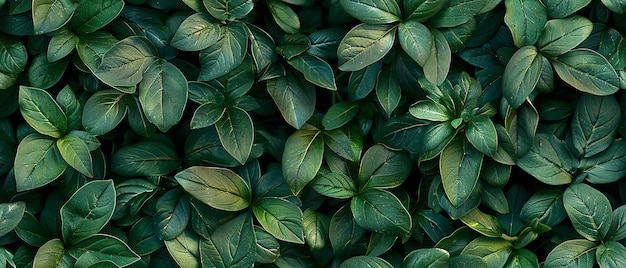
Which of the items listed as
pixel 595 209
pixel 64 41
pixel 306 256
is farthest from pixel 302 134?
pixel 595 209

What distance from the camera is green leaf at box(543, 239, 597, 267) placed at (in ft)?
5.96

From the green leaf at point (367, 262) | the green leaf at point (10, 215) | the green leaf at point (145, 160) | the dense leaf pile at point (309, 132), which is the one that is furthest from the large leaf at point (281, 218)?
the green leaf at point (10, 215)

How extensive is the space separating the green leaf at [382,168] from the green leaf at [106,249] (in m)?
0.59

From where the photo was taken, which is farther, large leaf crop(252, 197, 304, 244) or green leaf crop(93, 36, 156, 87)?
large leaf crop(252, 197, 304, 244)

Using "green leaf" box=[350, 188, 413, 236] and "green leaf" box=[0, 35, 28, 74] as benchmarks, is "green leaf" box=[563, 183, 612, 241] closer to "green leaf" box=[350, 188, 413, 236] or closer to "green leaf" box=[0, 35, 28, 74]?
"green leaf" box=[350, 188, 413, 236]

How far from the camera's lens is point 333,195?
1856 mm

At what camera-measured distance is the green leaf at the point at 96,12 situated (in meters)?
1.75

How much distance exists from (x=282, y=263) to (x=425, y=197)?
403mm

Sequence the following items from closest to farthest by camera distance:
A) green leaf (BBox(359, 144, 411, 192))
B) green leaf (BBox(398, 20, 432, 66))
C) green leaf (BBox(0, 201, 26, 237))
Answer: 1. green leaf (BBox(398, 20, 432, 66))
2. green leaf (BBox(0, 201, 26, 237))
3. green leaf (BBox(359, 144, 411, 192))

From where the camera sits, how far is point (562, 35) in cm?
176

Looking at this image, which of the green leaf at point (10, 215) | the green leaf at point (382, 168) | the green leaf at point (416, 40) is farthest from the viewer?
the green leaf at point (382, 168)

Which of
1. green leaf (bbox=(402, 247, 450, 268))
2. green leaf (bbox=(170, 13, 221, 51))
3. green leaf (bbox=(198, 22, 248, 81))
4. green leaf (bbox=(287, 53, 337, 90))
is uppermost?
green leaf (bbox=(170, 13, 221, 51))

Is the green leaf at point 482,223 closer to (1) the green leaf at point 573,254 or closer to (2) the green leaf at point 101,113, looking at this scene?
(1) the green leaf at point 573,254

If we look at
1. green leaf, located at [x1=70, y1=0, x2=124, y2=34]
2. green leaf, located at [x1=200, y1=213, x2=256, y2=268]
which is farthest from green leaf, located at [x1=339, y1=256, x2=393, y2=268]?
green leaf, located at [x1=70, y1=0, x2=124, y2=34]
